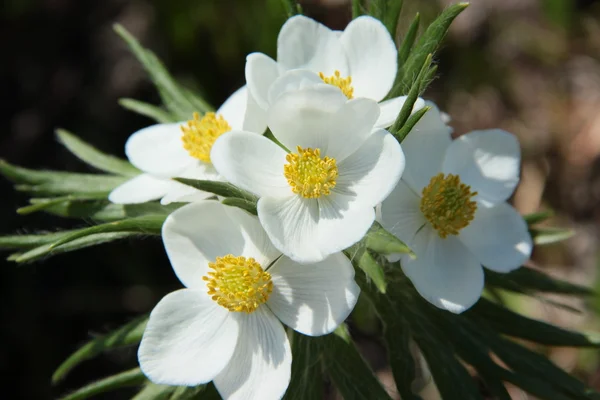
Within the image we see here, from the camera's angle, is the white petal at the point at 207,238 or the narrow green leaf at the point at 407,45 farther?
the narrow green leaf at the point at 407,45

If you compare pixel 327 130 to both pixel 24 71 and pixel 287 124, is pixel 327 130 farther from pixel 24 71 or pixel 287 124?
pixel 24 71

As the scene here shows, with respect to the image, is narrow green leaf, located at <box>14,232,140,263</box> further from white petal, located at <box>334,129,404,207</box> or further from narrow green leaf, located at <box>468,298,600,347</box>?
narrow green leaf, located at <box>468,298,600,347</box>

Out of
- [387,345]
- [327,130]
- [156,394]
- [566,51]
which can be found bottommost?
[566,51]

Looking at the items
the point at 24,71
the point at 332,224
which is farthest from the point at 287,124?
the point at 24,71

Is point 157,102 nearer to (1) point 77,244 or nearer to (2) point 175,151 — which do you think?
(2) point 175,151

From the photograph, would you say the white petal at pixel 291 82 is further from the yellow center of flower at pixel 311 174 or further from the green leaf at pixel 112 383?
the green leaf at pixel 112 383

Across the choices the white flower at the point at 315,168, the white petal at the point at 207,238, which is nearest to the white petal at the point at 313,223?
the white flower at the point at 315,168

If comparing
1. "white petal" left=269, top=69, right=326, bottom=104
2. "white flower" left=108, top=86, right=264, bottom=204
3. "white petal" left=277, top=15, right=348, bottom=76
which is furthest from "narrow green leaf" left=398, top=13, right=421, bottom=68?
"white flower" left=108, top=86, right=264, bottom=204
